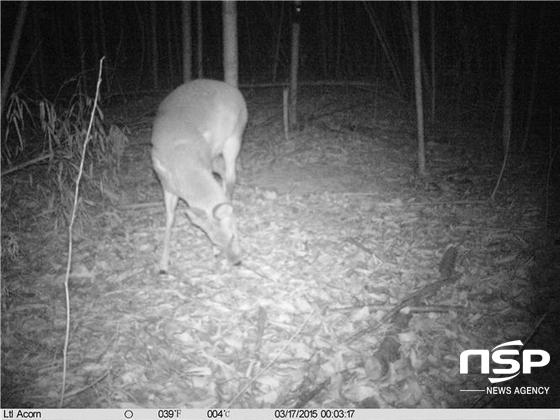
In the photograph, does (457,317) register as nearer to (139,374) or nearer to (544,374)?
(544,374)

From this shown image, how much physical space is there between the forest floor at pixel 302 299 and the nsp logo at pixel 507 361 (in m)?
0.06

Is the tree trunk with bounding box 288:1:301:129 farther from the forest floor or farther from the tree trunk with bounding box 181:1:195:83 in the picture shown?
the forest floor

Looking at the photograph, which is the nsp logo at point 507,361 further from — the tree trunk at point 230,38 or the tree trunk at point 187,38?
the tree trunk at point 187,38

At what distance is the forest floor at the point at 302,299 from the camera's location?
3723 mm

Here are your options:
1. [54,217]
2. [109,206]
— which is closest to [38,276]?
[54,217]

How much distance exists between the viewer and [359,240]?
603 centimetres

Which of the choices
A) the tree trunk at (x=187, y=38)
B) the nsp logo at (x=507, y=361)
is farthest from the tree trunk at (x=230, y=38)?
the nsp logo at (x=507, y=361)

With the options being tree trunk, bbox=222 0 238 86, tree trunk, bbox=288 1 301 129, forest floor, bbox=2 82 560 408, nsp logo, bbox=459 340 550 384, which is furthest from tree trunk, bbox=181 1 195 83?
nsp logo, bbox=459 340 550 384

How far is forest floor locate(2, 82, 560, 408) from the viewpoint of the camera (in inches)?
147

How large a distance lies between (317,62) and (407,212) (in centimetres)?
2128

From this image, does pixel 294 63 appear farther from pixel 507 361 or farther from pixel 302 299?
pixel 507 361

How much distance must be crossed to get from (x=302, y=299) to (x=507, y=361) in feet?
6.85

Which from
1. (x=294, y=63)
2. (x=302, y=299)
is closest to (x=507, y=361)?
(x=302, y=299)

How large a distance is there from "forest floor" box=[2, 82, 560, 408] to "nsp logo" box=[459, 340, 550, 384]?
6cm
